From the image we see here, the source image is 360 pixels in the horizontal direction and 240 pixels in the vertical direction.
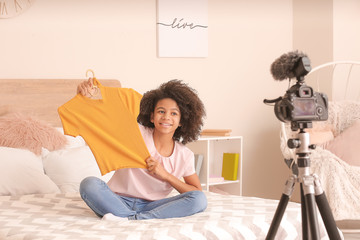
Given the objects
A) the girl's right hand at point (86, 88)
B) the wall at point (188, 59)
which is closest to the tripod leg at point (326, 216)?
the girl's right hand at point (86, 88)

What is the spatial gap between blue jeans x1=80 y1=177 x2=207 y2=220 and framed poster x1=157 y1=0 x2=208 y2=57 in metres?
1.84

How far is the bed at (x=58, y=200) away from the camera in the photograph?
182cm

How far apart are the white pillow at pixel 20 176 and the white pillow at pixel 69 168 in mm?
85

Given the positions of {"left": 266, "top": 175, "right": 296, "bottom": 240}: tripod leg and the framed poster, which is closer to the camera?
{"left": 266, "top": 175, "right": 296, "bottom": 240}: tripod leg

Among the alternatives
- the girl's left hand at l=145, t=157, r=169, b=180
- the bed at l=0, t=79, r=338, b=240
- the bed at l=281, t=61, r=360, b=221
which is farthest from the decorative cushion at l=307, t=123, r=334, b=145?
the girl's left hand at l=145, t=157, r=169, b=180

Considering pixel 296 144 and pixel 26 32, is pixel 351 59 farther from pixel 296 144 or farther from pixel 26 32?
pixel 296 144

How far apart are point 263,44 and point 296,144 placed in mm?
2855

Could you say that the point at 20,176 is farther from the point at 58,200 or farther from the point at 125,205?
the point at 125,205

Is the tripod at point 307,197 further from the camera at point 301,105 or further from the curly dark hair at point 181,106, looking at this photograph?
the curly dark hair at point 181,106

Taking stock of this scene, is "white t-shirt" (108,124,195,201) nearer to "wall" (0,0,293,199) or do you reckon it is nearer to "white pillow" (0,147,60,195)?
"white pillow" (0,147,60,195)

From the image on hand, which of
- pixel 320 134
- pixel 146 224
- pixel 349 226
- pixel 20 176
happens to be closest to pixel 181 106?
pixel 146 224

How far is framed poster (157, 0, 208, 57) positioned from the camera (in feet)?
12.5

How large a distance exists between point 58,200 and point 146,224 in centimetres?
68

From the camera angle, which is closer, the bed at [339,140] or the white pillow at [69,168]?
the white pillow at [69,168]
